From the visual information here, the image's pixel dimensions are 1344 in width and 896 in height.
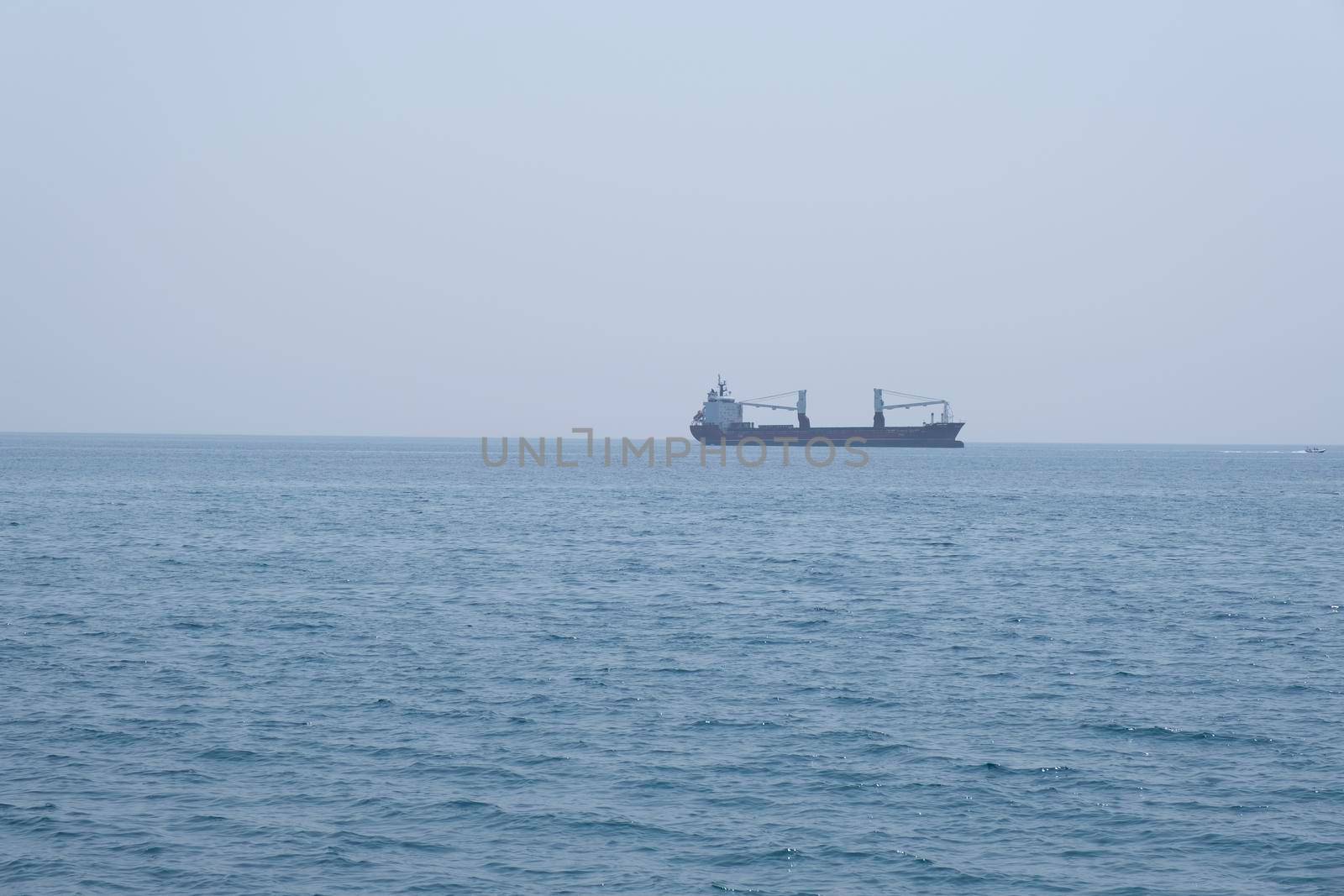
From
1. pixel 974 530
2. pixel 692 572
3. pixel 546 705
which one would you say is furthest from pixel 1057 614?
pixel 974 530

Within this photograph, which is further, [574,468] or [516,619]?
[574,468]

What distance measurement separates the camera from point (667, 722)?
2291 cm

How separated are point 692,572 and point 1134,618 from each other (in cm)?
1704

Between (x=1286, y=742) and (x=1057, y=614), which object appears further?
(x=1057, y=614)

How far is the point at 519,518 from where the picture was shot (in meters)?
75.3

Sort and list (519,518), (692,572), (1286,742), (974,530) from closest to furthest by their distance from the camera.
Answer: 1. (1286,742)
2. (692,572)
3. (974,530)
4. (519,518)

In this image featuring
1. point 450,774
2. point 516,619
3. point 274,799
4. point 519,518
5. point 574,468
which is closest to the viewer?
point 274,799

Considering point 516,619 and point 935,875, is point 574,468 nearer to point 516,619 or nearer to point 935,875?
point 516,619

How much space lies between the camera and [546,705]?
24.2 m

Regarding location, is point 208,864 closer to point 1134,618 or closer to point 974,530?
point 1134,618

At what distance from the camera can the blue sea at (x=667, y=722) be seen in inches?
639

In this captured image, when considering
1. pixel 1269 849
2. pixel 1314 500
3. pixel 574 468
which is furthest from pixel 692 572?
pixel 574 468

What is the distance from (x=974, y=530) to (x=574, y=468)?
118 metres

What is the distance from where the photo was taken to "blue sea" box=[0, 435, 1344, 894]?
53.2ft
